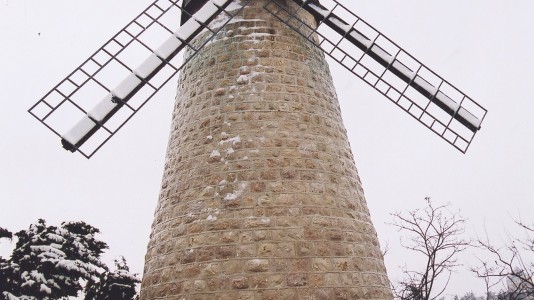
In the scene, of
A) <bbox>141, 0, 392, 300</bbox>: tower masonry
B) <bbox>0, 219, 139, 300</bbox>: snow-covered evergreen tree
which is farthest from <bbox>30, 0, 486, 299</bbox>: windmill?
<bbox>0, 219, 139, 300</bbox>: snow-covered evergreen tree

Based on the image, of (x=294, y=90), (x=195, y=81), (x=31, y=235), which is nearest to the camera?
(x=294, y=90)

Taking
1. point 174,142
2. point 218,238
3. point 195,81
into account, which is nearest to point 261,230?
point 218,238

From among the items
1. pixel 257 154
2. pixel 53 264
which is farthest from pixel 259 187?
pixel 53 264

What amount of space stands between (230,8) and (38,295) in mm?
7921

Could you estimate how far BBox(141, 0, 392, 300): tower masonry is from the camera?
185 inches

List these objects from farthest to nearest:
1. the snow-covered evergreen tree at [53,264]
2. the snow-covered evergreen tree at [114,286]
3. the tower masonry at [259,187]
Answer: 1. the snow-covered evergreen tree at [114,286]
2. the snow-covered evergreen tree at [53,264]
3. the tower masonry at [259,187]

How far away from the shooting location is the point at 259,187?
507 cm

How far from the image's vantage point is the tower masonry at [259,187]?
4.69m

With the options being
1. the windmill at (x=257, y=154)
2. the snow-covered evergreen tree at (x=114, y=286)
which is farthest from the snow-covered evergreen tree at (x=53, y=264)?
the windmill at (x=257, y=154)

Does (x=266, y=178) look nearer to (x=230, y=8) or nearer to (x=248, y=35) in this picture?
(x=248, y=35)

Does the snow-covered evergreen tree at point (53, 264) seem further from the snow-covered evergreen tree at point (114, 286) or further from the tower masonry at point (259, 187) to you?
the tower masonry at point (259, 187)

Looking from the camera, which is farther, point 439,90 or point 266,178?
point 439,90

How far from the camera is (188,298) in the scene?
4.65 metres

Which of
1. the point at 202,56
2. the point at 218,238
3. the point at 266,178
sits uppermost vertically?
the point at 202,56
